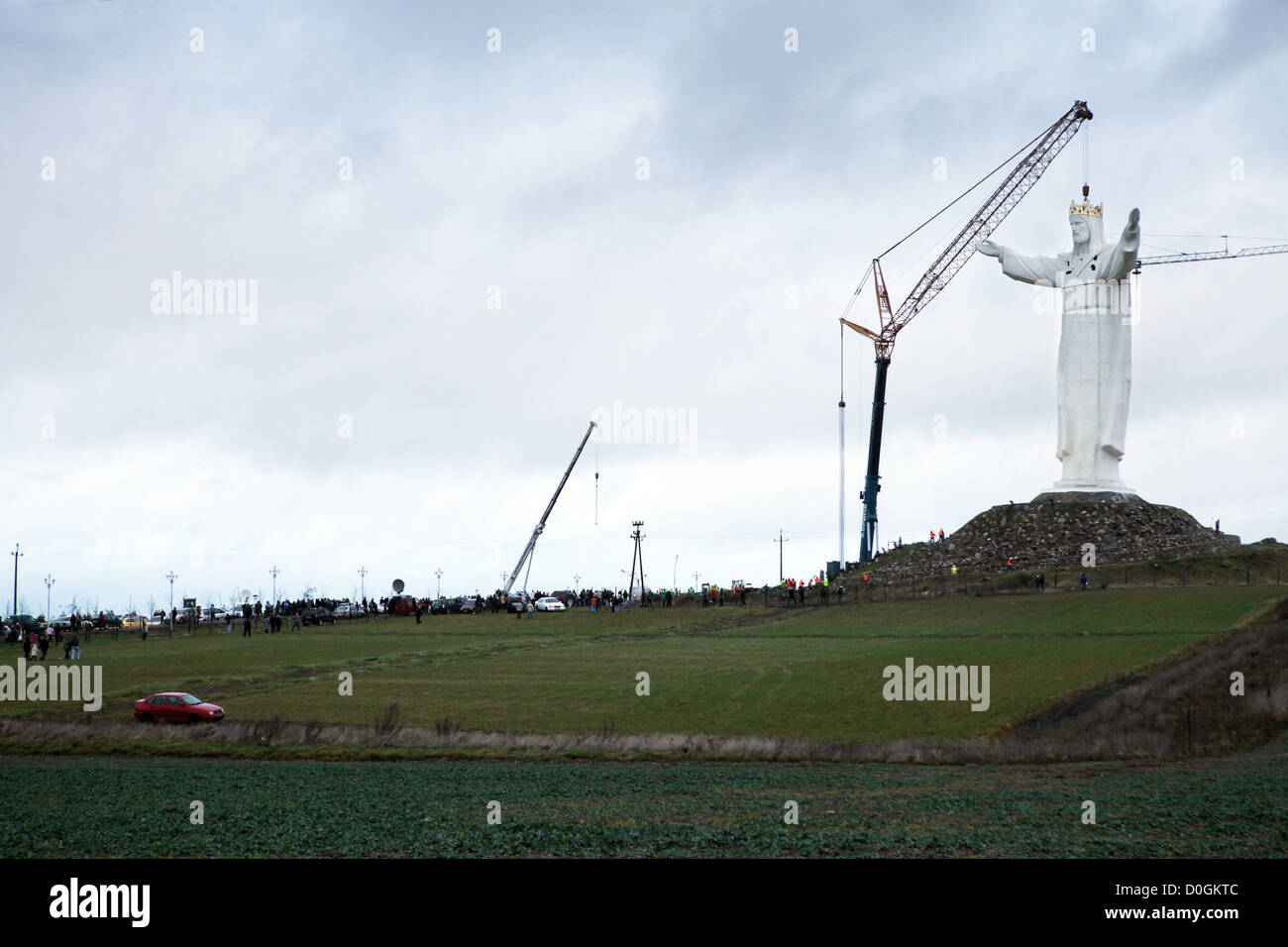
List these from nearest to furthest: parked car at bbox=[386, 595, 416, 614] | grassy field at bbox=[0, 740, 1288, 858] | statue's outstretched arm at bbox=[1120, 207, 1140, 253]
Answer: grassy field at bbox=[0, 740, 1288, 858] < statue's outstretched arm at bbox=[1120, 207, 1140, 253] < parked car at bbox=[386, 595, 416, 614]

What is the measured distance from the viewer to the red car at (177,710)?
39500mm

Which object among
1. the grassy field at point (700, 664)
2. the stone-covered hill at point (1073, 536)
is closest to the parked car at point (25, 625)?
the grassy field at point (700, 664)

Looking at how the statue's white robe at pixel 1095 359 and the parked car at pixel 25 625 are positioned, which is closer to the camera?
the parked car at pixel 25 625

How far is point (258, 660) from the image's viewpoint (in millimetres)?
60031

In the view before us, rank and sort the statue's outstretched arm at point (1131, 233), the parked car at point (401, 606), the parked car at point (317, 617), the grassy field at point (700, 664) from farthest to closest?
the parked car at point (401, 606) → the parked car at point (317, 617) → the statue's outstretched arm at point (1131, 233) → the grassy field at point (700, 664)

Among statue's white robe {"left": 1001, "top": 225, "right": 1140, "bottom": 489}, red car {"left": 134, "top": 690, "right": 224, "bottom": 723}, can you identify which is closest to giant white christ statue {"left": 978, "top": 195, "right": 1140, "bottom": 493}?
statue's white robe {"left": 1001, "top": 225, "right": 1140, "bottom": 489}

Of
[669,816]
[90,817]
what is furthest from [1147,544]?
[90,817]

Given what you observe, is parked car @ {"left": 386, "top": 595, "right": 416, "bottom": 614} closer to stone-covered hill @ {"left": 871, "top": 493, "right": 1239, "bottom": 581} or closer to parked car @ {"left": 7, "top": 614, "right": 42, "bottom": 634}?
parked car @ {"left": 7, "top": 614, "right": 42, "bottom": 634}

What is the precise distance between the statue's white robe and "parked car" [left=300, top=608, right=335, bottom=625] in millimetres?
59214

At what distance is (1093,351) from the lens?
8200 centimetres

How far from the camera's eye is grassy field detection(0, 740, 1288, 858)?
16500mm

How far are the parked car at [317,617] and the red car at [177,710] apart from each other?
51.4 m

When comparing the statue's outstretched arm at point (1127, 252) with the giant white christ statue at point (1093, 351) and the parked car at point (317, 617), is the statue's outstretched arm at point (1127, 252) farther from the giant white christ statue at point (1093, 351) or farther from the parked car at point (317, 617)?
the parked car at point (317, 617)

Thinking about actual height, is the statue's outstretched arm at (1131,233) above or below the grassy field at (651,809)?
Answer: above
